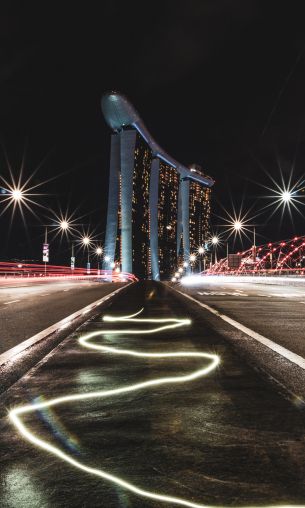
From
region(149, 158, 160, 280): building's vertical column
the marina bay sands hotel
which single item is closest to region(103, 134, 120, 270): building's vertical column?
the marina bay sands hotel

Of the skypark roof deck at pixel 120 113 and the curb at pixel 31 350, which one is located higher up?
the skypark roof deck at pixel 120 113

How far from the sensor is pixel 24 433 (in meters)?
4.44

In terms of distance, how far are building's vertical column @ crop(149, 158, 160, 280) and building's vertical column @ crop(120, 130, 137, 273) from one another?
2043cm

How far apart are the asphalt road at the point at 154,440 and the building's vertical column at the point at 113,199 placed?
122 m

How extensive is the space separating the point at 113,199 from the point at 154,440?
14548 centimetres

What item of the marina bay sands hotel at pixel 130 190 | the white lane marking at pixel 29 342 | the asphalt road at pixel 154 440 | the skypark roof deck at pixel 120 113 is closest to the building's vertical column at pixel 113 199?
the marina bay sands hotel at pixel 130 190

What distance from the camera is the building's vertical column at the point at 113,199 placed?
133 meters

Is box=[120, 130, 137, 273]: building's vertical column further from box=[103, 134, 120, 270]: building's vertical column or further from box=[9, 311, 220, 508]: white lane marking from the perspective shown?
box=[9, 311, 220, 508]: white lane marking

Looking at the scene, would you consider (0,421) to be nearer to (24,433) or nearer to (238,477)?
(24,433)

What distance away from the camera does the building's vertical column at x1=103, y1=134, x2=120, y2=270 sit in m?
133

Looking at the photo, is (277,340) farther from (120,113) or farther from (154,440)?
(120,113)

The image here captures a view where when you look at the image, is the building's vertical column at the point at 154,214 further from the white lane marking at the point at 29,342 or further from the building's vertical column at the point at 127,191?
the white lane marking at the point at 29,342

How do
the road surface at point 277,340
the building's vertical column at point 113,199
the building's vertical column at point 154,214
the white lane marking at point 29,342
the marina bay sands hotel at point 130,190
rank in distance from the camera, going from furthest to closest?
1. the building's vertical column at point 154,214
2. the marina bay sands hotel at point 130,190
3. the building's vertical column at point 113,199
4. the white lane marking at point 29,342
5. the road surface at point 277,340

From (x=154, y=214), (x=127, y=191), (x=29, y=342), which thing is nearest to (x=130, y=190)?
(x=127, y=191)
